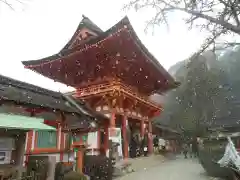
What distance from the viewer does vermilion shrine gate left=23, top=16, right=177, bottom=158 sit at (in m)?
14.8

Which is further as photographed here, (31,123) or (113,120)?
(113,120)

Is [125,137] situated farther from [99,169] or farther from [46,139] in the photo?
[46,139]

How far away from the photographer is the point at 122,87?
1594 cm

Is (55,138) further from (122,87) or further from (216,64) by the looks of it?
(216,64)

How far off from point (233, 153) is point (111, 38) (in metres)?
9.33

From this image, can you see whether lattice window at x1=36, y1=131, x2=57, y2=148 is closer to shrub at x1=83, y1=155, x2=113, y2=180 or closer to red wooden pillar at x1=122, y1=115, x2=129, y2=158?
shrub at x1=83, y1=155, x2=113, y2=180

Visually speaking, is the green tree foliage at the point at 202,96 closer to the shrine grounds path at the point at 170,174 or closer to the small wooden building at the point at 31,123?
the shrine grounds path at the point at 170,174

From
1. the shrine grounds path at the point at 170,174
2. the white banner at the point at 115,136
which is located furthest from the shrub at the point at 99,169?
the white banner at the point at 115,136

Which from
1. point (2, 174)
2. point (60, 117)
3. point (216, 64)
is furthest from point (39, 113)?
point (216, 64)

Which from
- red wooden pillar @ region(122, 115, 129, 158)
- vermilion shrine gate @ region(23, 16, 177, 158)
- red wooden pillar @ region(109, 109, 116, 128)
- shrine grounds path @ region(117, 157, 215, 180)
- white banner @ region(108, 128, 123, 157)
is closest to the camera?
shrine grounds path @ region(117, 157, 215, 180)

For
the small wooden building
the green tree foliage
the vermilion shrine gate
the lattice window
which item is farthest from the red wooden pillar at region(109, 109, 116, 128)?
the green tree foliage

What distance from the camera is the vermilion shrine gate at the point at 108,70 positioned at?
14.8 metres

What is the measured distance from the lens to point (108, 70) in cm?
1673

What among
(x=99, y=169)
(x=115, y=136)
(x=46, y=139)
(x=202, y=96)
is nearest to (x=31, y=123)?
(x=46, y=139)
